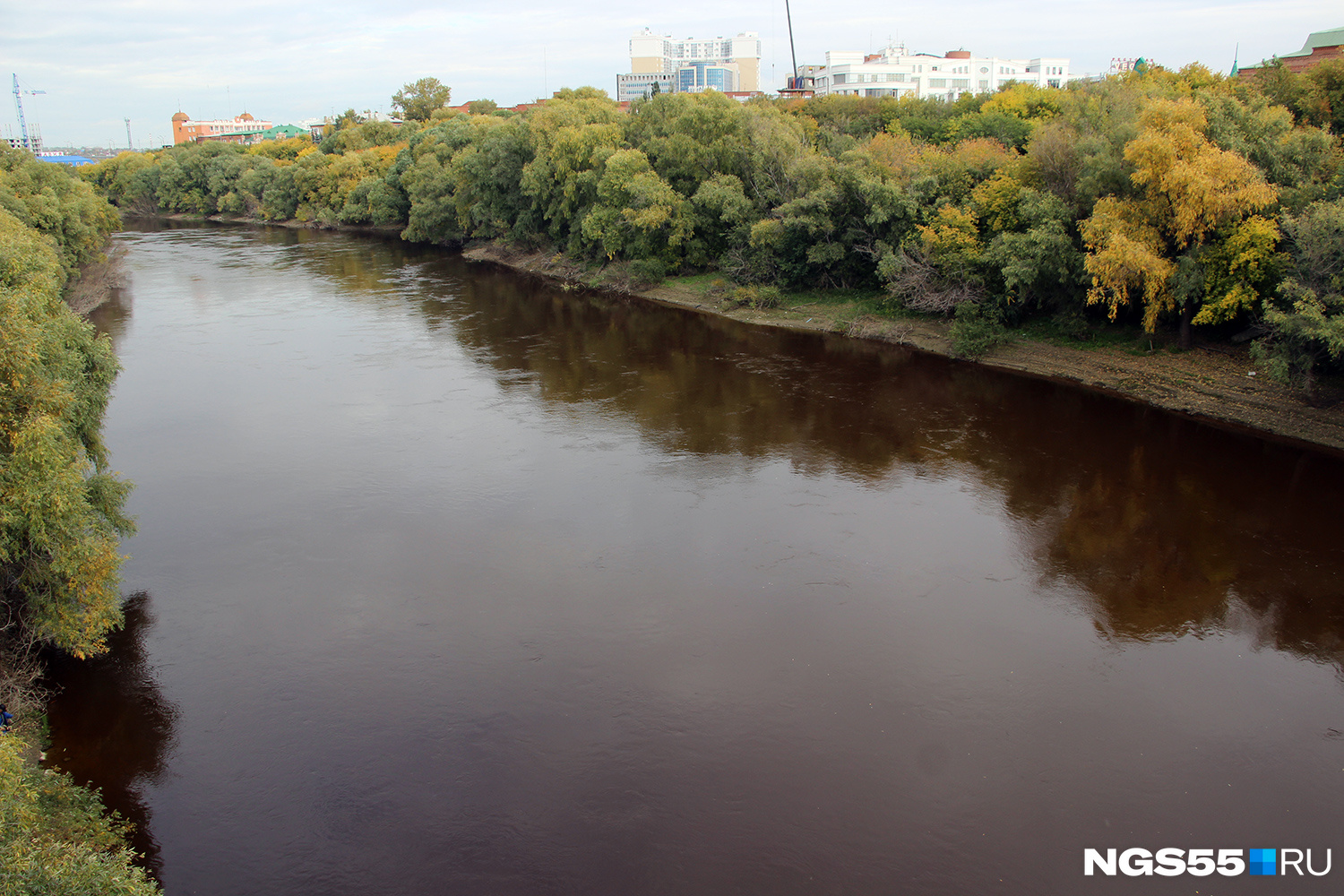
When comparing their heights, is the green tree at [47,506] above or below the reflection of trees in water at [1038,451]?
above

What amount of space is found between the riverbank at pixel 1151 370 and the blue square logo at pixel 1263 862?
16.6 metres

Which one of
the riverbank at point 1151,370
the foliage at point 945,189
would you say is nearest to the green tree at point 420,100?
the foliage at point 945,189

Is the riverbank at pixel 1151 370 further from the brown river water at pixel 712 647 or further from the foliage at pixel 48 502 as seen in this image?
the foliage at pixel 48 502

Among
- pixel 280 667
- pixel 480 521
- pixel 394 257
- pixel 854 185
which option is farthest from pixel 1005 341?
pixel 394 257

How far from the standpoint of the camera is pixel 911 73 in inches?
4090

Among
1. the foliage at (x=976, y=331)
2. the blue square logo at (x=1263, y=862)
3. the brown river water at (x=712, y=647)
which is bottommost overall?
the blue square logo at (x=1263, y=862)

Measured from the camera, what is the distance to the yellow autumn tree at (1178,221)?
25391 millimetres

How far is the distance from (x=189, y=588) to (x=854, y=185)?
29.6 m

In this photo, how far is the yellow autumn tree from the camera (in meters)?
25.4

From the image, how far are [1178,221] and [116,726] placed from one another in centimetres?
2936

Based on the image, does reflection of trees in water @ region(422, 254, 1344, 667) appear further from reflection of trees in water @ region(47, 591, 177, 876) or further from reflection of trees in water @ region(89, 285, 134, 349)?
reflection of trees in water @ region(89, 285, 134, 349)

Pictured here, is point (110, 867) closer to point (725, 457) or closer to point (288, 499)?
point (288, 499)

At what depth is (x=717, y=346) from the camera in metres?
36.5

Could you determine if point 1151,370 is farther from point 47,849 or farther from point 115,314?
point 115,314
